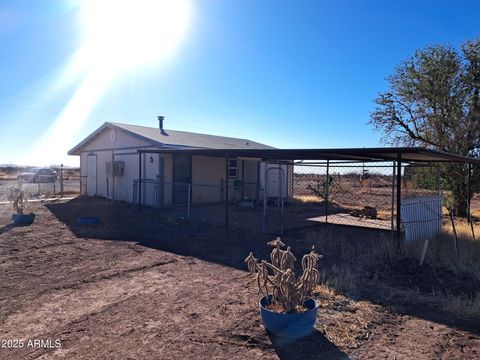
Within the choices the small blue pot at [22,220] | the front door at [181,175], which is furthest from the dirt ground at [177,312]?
the front door at [181,175]

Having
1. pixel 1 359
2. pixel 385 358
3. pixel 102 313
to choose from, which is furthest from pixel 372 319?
pixel 1 359

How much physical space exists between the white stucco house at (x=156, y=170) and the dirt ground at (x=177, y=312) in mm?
7215

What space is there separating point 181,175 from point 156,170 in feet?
4.16

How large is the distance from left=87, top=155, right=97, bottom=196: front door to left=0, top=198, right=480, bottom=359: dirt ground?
1149 cm

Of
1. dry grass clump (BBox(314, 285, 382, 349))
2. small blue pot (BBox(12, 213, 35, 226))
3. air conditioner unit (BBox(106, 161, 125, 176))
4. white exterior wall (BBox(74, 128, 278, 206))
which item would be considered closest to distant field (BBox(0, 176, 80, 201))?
white exterior wall (BBox(74, 128, 278, 206))

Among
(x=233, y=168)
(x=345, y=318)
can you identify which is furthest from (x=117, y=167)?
(x=345, y=318)

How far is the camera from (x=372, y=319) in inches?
173

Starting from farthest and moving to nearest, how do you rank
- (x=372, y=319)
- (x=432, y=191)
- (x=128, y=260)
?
1. (x=432, y=191)
2. (x=128, y=260)
3. (x=372, y=319)

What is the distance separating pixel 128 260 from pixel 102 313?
104 inches

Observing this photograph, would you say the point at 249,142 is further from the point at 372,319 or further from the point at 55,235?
the point at 372,319

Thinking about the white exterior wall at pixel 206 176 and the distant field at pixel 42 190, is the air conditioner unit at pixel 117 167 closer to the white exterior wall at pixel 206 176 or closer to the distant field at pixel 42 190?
the white exterior wall at pixel 206 176

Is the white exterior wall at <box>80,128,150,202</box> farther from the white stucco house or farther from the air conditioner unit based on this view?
the air conditioner unit

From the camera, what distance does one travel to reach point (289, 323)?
3.69 meters

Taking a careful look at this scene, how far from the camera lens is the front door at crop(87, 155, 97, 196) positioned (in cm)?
1947
